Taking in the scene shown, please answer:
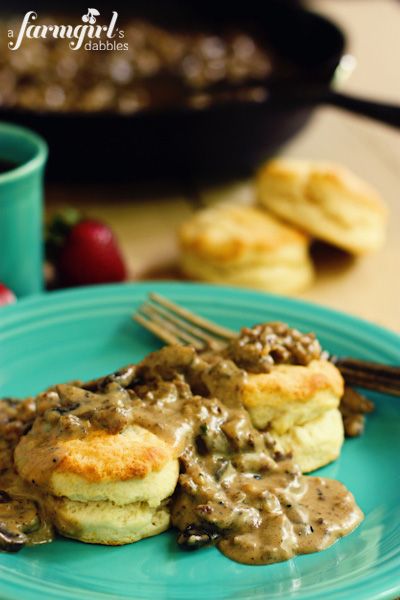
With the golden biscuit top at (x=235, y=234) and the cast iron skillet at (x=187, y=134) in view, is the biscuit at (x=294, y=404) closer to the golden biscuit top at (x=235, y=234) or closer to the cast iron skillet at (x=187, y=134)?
the golden biscuit top at (x=235, y=234)

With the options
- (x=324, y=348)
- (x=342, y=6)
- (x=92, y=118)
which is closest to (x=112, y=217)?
(x=92, y=118)

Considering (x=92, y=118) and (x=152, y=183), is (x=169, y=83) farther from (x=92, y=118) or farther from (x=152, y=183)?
(x=92, y=118)

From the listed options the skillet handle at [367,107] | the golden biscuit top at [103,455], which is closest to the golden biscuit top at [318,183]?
the skillet handle at [367,107]

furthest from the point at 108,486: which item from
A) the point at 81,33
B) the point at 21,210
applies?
the point at 81,33

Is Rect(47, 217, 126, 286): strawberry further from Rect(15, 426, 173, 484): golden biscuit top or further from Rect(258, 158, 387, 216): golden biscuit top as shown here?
Rect(15, 426, 173, 484): golden biscuit top

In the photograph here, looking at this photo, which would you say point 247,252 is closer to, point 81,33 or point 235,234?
point 235,234
